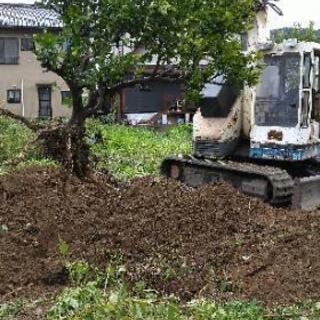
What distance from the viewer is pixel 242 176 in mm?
11164

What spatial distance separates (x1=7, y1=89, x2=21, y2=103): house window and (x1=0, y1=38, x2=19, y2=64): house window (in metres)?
1.38

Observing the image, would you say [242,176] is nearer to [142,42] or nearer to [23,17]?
[142,42]

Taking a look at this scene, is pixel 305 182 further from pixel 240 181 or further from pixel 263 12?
pixel 263 12

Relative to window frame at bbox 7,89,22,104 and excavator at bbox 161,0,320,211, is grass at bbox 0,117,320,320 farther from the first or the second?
window frame at bbox 7,89,22,104

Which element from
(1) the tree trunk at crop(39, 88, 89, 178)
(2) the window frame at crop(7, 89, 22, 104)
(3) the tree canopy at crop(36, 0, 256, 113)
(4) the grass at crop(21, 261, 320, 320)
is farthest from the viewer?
(2) the window frame at crop(7, 89, 22, 104)

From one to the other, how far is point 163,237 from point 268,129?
11.4 ft

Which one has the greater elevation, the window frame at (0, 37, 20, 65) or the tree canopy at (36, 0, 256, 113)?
the window frame at (0, 37, 20, 65)

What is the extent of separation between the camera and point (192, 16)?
7.65 meters

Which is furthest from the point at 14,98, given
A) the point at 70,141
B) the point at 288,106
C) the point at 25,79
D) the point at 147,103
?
the point at 70,141

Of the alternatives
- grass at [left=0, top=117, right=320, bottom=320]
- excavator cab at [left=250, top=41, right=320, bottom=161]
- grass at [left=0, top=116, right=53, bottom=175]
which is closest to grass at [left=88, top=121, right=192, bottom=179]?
grass at [left=0, top=116, right=53, bottom=175]

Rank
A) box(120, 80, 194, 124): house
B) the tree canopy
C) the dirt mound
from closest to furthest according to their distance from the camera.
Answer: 1. the dirt mound
2. the tree canopy
3. box(120, 80, 194, 124): house

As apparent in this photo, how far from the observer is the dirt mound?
22.8ft

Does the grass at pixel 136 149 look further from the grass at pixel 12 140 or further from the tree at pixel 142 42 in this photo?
the tree at pixel 142 42

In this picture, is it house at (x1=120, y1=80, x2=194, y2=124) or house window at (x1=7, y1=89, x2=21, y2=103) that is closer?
house window at (x1=7, y1=89, x2=21, y2=103)
